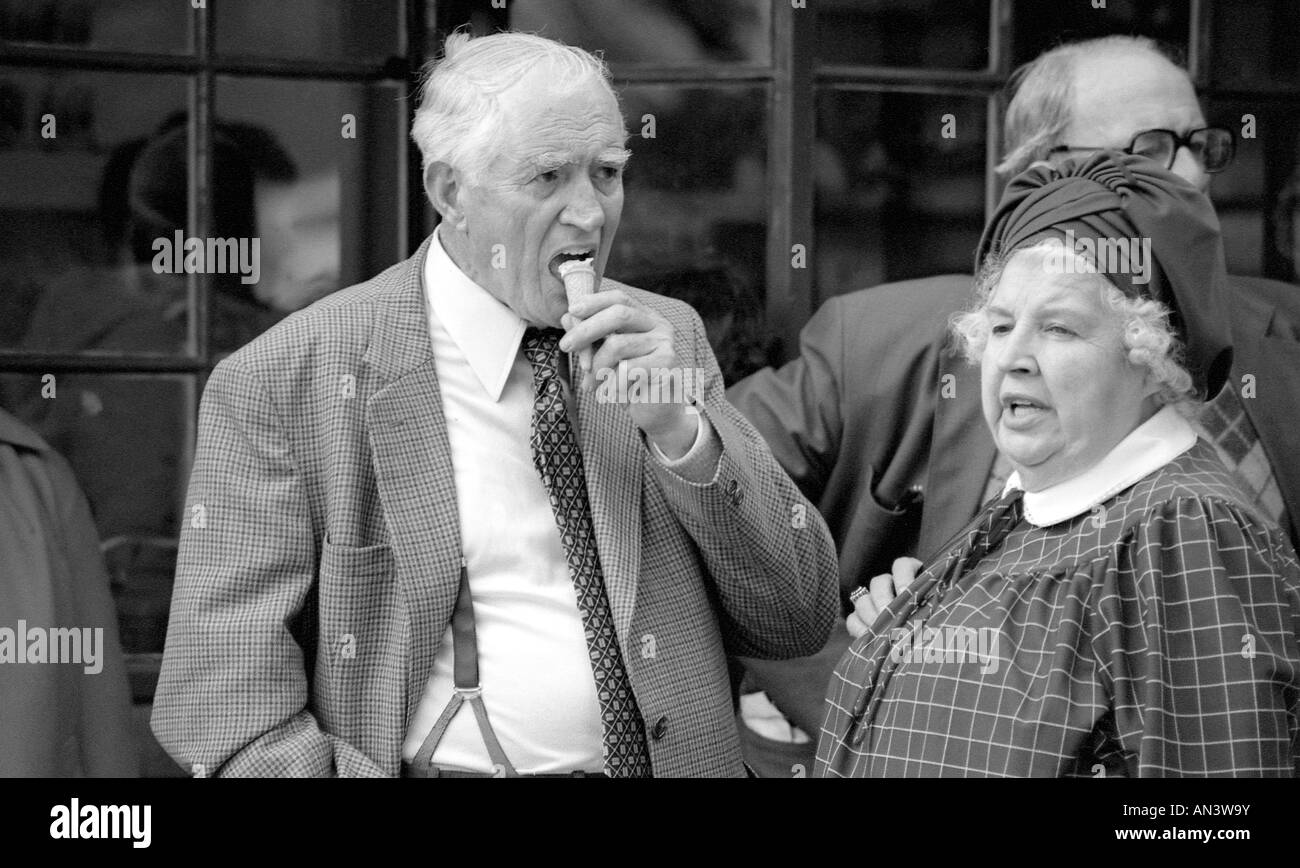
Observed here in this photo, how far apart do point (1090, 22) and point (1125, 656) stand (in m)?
1.96

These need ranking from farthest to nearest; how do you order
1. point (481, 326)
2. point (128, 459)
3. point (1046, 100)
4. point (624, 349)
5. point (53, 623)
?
point (128, 459)
point (1046, 100)
point (53, 623)
point (481, 326)
point (624, 349)

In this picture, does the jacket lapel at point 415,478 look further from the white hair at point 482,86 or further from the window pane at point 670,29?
the window pane at point 670,29

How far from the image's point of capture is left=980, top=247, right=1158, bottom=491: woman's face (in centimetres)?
227

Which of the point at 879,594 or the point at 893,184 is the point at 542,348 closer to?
the point at 879,594

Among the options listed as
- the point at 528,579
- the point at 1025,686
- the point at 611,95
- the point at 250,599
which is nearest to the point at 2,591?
the point at 250,599

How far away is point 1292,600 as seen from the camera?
216 cm

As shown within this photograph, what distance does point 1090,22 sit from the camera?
144 inches

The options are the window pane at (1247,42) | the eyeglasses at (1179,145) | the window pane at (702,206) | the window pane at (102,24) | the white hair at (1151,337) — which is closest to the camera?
the white hair at (1151,337)

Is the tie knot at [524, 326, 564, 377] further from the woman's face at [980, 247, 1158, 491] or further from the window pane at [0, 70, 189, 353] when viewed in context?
the window pane at [0, 70, 189, 353]

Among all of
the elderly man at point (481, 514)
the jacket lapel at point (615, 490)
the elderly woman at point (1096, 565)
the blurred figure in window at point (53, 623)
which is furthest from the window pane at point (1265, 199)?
the blurred figure in window at point (53, 623)

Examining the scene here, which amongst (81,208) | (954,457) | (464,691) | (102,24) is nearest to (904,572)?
(954,457)

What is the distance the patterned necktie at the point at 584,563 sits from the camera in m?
2.45

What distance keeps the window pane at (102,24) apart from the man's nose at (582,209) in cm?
137
